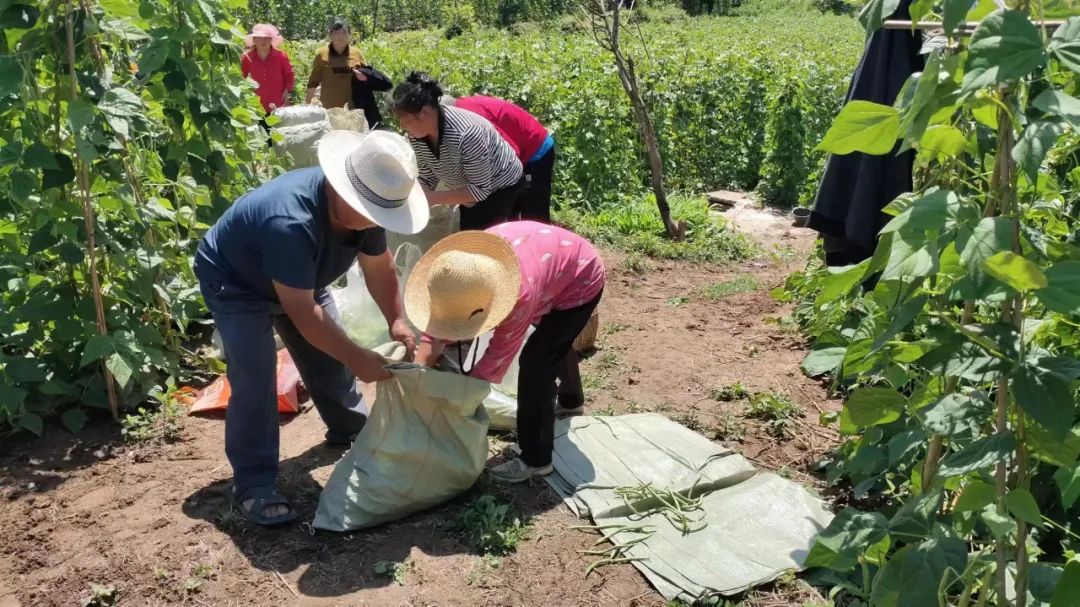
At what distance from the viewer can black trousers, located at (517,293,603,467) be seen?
344 centimetres

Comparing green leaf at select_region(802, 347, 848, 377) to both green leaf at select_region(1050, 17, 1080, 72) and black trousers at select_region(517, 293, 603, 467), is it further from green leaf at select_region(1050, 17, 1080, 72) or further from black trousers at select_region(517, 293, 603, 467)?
green leaf at select_region(1050, 17, 1080, 72)

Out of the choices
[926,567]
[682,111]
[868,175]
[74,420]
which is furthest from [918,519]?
[682,111]

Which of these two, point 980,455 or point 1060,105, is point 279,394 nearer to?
point 980,455

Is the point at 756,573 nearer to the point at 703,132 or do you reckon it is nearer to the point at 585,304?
→ the point at 585,304

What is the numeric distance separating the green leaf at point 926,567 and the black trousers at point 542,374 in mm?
1793

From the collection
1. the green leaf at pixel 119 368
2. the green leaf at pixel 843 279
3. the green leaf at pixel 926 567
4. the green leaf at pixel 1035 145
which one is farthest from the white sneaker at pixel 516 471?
Result: the green leaf at pixel 1035 145

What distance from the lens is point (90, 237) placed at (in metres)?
3.73

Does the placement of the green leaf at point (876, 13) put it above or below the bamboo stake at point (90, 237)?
above

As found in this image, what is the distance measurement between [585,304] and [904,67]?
1.55 meters

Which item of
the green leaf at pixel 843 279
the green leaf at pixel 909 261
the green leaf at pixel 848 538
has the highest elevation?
the green leaf at pixel 909 261

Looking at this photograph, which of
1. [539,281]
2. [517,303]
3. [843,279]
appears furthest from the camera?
[539,281]

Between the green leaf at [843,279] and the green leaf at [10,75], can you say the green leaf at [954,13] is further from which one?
the green leaf at [10,75]

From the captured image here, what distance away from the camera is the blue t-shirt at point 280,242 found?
289cm

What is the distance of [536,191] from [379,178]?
6.23 feet
